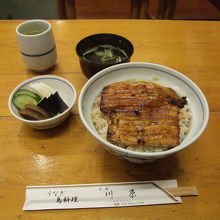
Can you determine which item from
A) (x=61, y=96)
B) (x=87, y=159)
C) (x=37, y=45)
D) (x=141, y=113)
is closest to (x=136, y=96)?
(x=141, y=113)

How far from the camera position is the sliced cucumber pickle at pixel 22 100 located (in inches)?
45.1

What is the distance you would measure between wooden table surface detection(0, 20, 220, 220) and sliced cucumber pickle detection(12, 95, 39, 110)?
10 centimetres

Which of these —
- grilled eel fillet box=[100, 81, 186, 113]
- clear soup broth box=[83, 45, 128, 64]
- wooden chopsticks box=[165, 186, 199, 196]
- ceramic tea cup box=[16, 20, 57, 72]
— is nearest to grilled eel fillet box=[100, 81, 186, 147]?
grilled eel fillet box=[100, 81, 186, 113]

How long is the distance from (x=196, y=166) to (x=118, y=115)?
41 centimetres

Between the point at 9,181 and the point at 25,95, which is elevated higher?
the point at 25,95

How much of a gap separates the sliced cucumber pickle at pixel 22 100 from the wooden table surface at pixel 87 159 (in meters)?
0.10

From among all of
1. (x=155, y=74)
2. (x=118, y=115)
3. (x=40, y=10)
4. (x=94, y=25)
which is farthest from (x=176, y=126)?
(x=40, y=10)

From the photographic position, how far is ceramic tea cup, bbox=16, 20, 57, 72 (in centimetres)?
133

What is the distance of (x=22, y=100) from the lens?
1160 mm

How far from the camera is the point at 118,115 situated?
3.15ft

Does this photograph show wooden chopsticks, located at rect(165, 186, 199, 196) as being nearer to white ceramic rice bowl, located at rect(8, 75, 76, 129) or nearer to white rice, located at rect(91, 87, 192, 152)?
white rice, located at rect(91, 87, 192, 152)

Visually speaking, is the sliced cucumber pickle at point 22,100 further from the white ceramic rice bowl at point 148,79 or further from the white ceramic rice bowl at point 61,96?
the white ceramic rice bowl at point 148,79

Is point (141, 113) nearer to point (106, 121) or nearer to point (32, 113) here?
point (106, 121)

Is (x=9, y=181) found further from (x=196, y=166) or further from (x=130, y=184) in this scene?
(x=196, y=166)
